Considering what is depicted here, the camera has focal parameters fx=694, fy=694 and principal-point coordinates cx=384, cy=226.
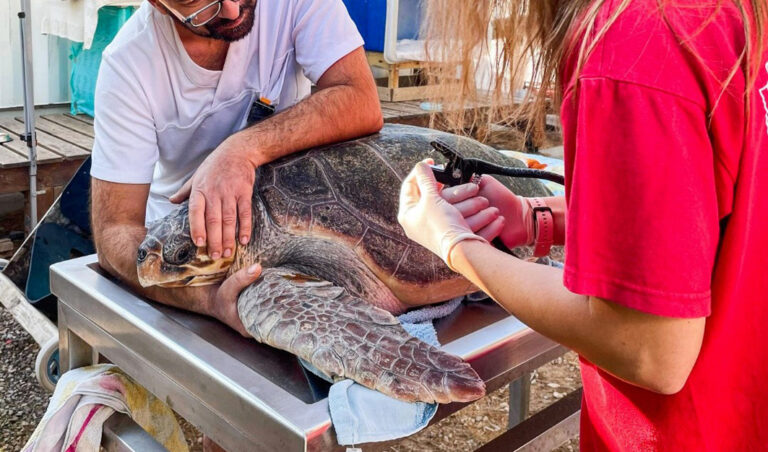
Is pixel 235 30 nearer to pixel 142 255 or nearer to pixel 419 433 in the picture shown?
pixel 142 255

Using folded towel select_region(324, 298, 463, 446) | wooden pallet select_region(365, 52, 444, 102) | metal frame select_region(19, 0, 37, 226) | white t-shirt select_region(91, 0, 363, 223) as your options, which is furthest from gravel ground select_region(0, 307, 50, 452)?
wooden pallet select_region(365, 52, 444, 102)

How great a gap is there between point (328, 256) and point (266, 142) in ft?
0.94

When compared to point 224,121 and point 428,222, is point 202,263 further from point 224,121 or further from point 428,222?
point 428,222

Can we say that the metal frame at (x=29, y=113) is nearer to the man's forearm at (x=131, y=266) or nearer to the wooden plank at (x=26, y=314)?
the wooden plank at (x=26, y=314)

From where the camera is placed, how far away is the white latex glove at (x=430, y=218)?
806 mm

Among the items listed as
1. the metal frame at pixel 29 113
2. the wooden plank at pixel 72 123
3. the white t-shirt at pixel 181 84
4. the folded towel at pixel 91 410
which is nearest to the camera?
the folded towel at pixel 91 410

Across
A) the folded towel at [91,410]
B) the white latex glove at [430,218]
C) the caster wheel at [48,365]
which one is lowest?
the caster wheel at [48,365]

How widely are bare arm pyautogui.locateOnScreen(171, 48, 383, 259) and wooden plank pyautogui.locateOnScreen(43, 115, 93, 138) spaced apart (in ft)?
8.39

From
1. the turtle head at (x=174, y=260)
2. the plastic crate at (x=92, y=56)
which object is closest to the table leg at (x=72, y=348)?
the turtle head at (x=174, y=260)

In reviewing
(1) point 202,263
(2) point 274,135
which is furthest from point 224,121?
(1) point 202,263

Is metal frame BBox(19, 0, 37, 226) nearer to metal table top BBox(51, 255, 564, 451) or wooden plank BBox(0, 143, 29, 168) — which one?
wooden plank BBox(0, 143, 29, 168)

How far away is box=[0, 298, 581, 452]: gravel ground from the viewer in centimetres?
225

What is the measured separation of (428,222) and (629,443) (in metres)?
0.34

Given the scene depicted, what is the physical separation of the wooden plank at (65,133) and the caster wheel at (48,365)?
5.74 feet
